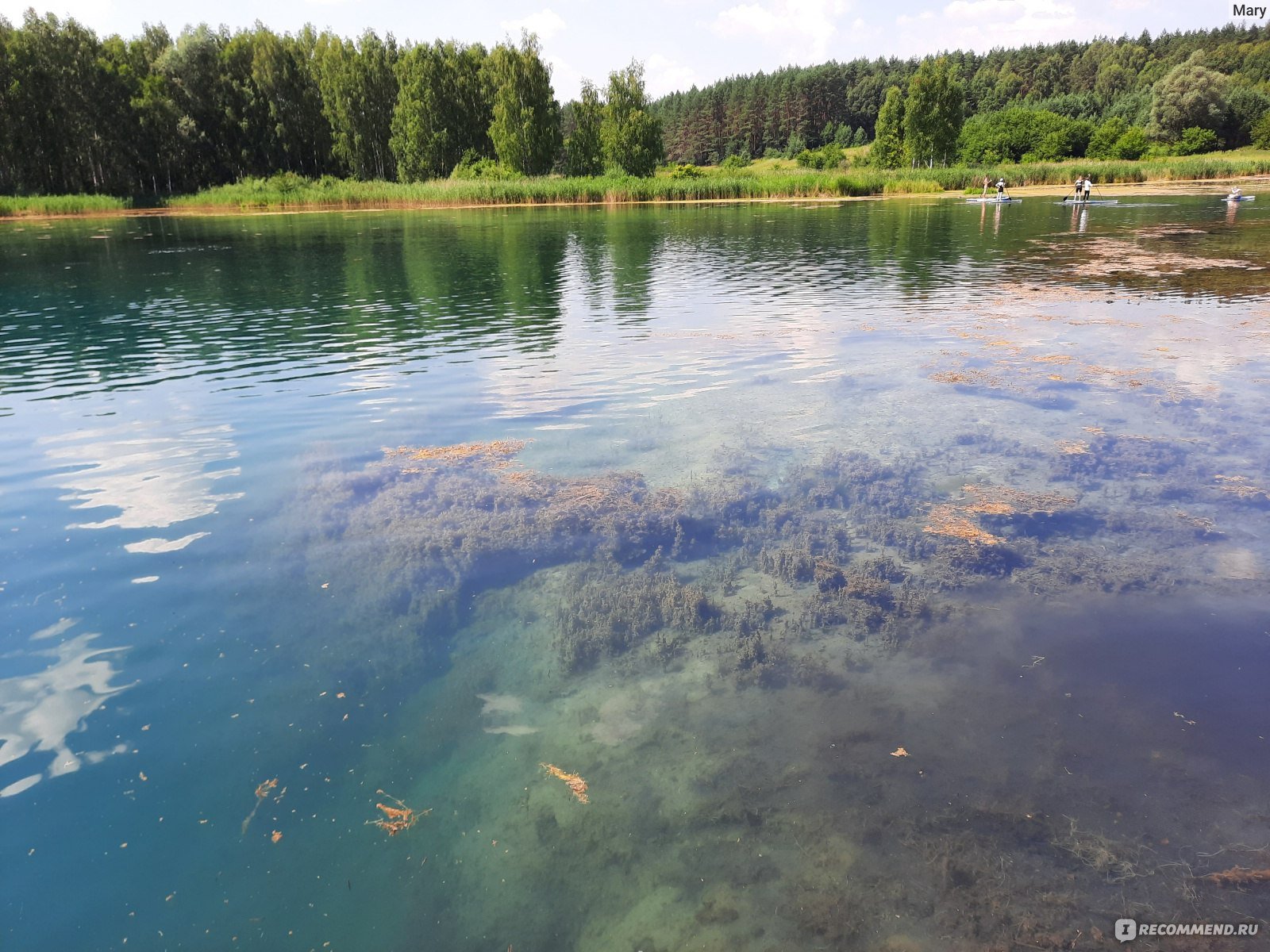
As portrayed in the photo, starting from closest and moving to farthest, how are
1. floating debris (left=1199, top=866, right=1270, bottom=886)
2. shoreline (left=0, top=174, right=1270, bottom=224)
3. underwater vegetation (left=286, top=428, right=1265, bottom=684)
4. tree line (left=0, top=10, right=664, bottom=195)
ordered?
floating debris (left=1199, top=866, right=1270, bottom=886) → underwater vegetation (left=286, top=428, right=1265, bottom=684) → shoreline (left=0, top=174, right=1270, bottom=224) → tree line (left=0, top=10, right=664, bottom=195)

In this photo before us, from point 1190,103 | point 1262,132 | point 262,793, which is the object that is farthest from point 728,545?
point 1262,132

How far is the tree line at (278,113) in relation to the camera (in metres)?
82.1

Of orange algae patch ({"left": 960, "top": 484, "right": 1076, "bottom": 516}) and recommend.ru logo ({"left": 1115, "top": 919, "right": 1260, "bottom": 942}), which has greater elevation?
orange algae patch ({"left": 960, "top": 484, "right": 1076, "bottom": 516})

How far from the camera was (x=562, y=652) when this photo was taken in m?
6.20

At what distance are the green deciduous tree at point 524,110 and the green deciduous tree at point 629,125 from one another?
6.35m

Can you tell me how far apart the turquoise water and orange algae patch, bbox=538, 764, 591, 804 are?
71 mm

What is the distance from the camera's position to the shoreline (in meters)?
72.5

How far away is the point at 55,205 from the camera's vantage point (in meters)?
68.4

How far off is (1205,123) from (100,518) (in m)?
154

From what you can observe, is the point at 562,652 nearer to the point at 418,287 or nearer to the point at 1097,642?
the point at 1097,642

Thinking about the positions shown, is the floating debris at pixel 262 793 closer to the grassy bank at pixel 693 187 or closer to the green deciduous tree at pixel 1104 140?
the grassy bank at pixel 693 187

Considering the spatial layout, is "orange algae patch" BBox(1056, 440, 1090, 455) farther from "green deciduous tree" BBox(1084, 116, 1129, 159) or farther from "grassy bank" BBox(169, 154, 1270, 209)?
"green deciduous tree" BBox(1084, 116, 1129, 159)

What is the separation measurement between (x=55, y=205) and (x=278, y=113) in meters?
33.8

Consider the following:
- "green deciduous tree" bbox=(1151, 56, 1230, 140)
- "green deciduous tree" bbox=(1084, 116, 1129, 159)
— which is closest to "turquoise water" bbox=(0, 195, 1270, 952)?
"green deciduous tree" bbox=(1084, 116, 1129, 159)
